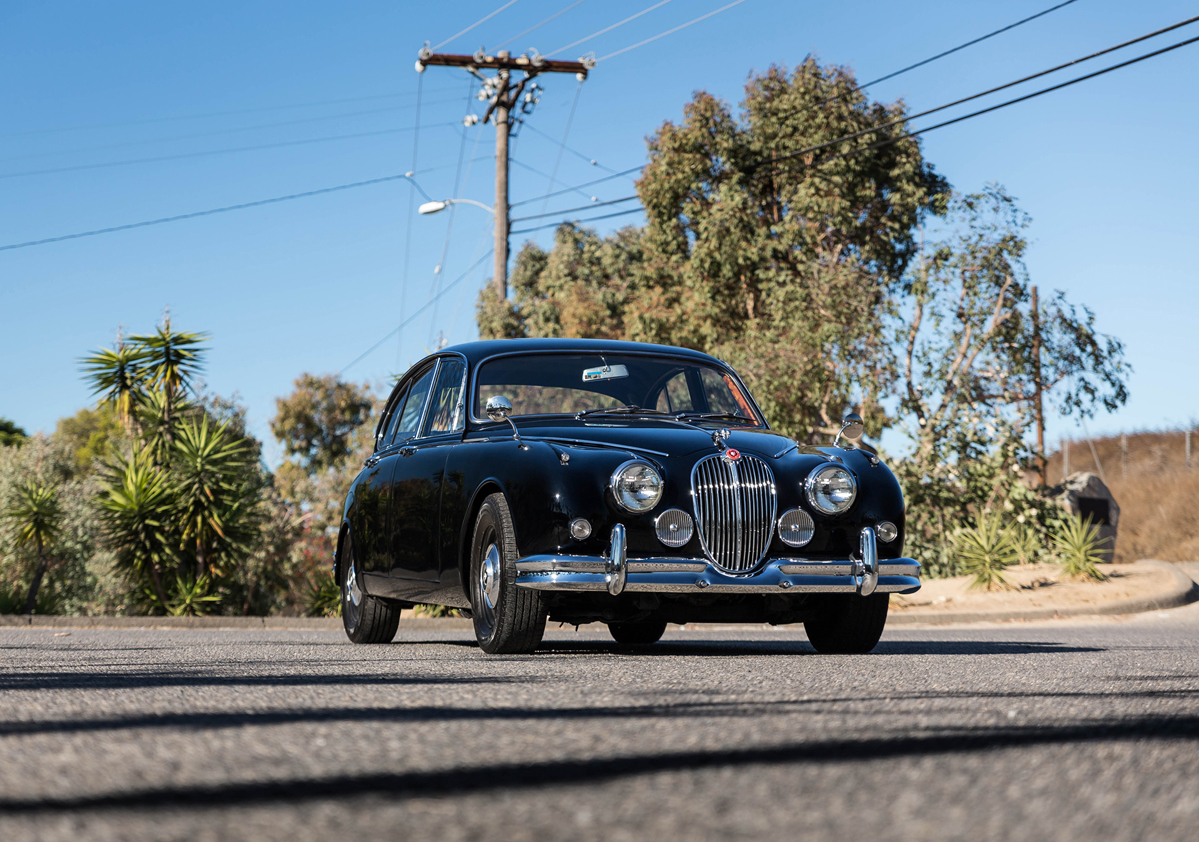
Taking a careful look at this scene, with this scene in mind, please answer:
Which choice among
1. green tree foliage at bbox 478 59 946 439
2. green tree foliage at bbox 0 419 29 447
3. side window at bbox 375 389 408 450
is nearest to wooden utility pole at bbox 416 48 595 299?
green tree foliage at bbox 478 59 946 439

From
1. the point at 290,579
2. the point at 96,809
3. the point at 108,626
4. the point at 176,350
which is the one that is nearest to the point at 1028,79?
the point at 176,350

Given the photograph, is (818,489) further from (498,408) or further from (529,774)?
(529,774)

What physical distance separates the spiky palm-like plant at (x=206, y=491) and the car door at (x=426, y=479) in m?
8.79

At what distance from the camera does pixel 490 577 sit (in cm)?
605

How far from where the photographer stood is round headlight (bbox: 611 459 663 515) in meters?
5.66

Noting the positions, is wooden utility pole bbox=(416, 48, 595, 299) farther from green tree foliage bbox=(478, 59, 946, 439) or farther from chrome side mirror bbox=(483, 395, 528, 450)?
chrome side mirror bbox=(483, 395, 528, 450)

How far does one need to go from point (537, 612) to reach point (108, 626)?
9.03 m

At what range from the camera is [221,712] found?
11.3ft

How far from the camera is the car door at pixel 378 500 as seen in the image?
7676mm

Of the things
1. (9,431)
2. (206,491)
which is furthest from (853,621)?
(9,431)

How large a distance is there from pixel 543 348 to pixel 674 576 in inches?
87.7

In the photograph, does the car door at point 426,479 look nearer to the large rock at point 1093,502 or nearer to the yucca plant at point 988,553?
the yucca plant at point 988,553

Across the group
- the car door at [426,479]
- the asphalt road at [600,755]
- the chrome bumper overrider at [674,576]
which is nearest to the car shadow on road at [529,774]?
the asphalt road at [600,755]

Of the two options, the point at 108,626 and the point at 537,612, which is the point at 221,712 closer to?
the point at 537,612
